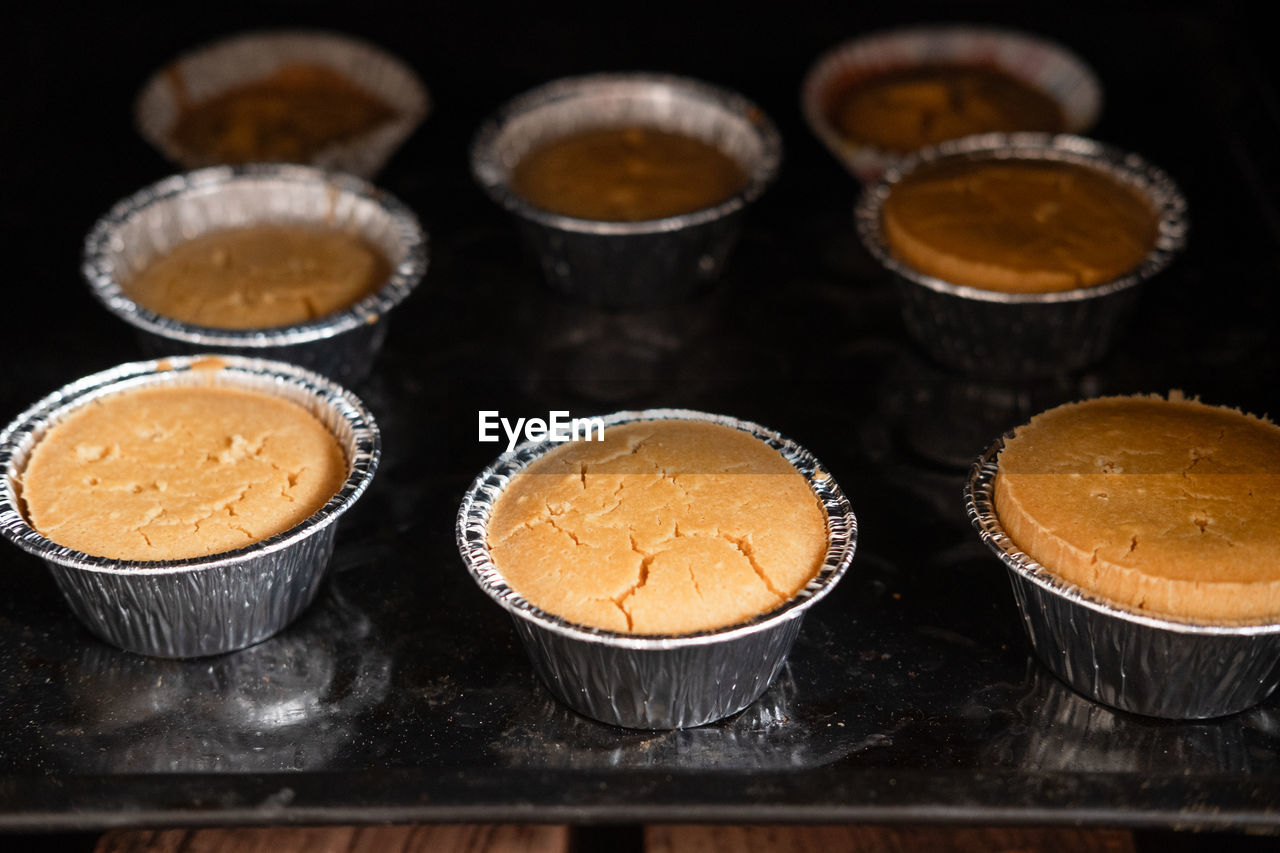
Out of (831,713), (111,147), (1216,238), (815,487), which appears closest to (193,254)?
(111,147)

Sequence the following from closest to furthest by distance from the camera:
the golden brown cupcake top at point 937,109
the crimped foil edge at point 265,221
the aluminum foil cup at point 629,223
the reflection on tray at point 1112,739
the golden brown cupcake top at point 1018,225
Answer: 1. the reflection on tray at point 1112,739
2. the crimped foil edge at point 265,221
3. the golden brown cupcake top at point 1018,225
4. the aluminum foil cup at point 629,223
5. the golden brown cupcake top at point 937,109

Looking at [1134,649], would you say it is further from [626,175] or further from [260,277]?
[260,277]

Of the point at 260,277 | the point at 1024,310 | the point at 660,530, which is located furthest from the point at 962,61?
the point at 660,530

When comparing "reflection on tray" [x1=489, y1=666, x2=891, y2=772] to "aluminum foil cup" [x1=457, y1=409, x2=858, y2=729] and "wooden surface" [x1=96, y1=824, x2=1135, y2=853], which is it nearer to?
"aluminum foil cup" [x1=457, y1=409, x2=858, y2=729]

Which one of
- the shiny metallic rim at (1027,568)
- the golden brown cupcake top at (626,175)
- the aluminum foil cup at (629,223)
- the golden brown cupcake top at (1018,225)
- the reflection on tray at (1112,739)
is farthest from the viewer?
the golden brown cupcake top at (626,175)

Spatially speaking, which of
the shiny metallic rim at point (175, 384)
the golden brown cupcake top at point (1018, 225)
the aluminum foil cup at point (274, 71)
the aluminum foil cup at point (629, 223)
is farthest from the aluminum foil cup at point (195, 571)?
the golden brown cupcake top at point (1018, 225)

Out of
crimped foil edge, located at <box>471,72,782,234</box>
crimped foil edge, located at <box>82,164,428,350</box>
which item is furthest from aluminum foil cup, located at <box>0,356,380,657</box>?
crimped foil edge, located at <box>471,72,782,234</box>

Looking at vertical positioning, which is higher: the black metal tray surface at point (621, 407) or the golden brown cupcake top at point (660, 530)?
the golden brown cupcake top at point (660, 530)

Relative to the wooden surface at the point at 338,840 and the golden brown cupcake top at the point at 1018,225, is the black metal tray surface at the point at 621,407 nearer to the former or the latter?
the wooden surface at the point at 338,840
